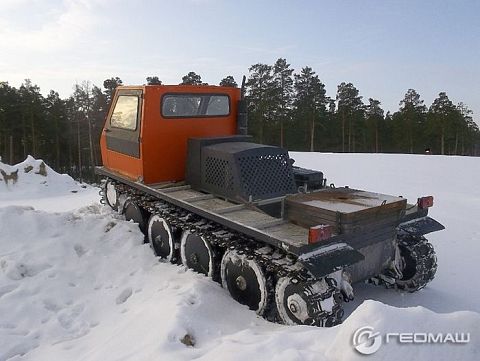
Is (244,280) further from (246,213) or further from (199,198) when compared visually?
(199,198)

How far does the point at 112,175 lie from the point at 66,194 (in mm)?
7793

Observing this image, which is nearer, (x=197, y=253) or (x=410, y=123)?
(x=197, y=253)

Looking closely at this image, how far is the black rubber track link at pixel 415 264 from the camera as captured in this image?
18.5ft

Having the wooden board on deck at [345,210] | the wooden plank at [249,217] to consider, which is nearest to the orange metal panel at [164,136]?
the wooden plank at [249,217]

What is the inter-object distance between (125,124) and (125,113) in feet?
0.68

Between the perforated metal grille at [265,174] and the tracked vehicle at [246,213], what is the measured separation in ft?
0.05

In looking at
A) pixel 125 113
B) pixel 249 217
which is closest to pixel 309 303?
pixel 249 217

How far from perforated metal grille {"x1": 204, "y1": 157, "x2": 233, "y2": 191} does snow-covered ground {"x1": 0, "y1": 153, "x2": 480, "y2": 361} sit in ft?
4.20

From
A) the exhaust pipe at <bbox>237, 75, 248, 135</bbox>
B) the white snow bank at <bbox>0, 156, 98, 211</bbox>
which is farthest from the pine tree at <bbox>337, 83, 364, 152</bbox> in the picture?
the exhaust pipe at <bbox>237, 75, 248, 135</bbox>

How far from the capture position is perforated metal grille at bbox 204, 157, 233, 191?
5.67m

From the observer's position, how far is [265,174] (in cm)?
570

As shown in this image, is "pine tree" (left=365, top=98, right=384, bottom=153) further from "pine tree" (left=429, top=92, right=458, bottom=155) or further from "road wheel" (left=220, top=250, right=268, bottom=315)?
"road wheel" (left=220, top=250, right=268, bottom=315)

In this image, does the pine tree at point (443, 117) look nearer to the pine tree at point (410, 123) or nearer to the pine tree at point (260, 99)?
the pine tree at point (410, 123)

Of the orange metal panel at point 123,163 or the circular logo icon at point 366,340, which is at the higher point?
the orange metal panel at point 123,163
